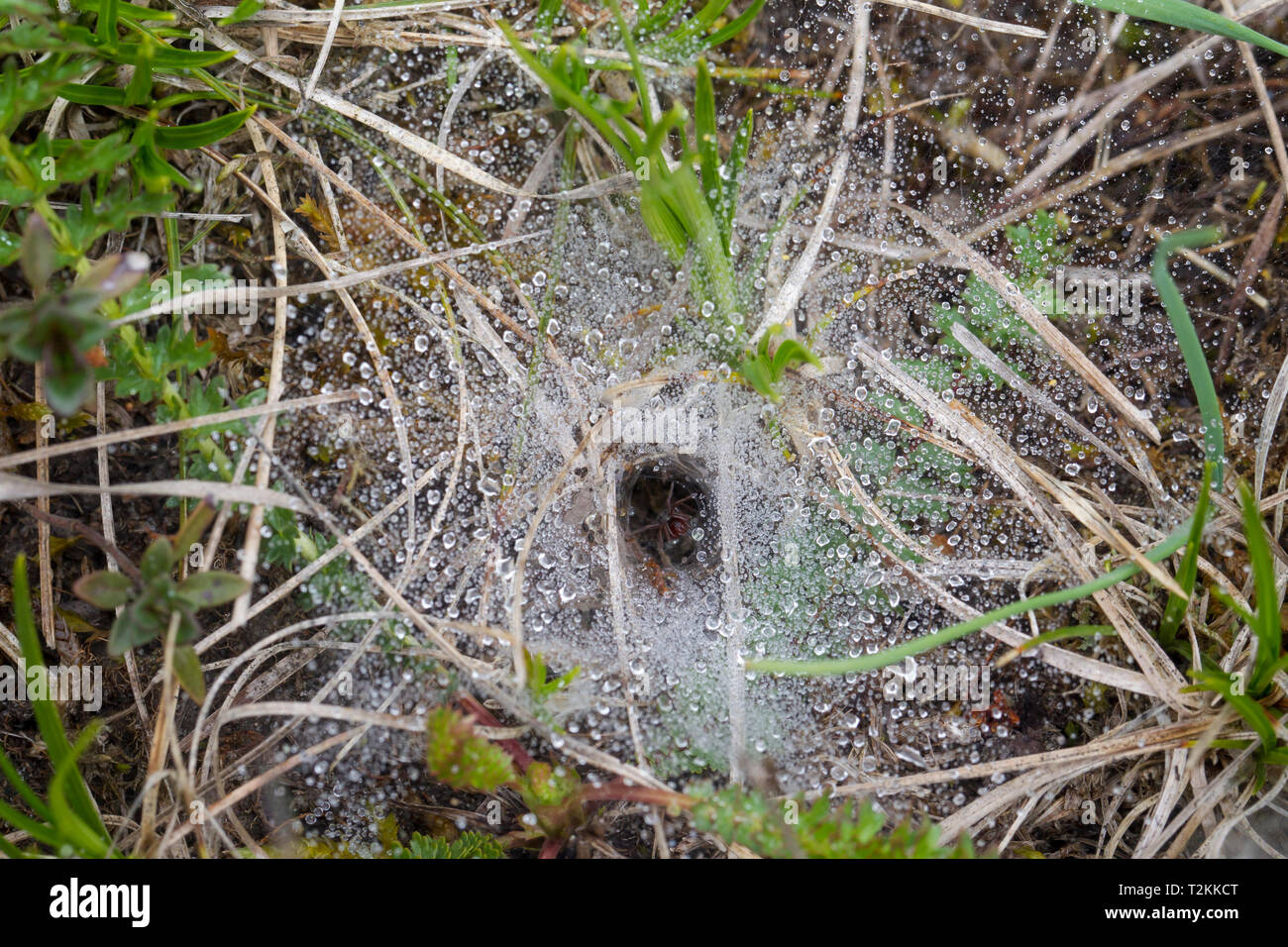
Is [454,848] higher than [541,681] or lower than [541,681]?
lower

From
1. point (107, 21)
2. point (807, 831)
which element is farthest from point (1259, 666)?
point (107, 21)

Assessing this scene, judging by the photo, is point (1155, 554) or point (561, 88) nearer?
point (561, 88)

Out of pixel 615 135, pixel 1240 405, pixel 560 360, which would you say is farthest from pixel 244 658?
pixel 1240 405

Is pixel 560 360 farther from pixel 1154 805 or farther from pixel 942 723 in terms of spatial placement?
pixel 1154 805

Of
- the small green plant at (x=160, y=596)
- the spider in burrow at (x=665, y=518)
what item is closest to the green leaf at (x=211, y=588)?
the small green plant at (x=160, y=596)

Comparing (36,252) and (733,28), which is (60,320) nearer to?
(36,252)

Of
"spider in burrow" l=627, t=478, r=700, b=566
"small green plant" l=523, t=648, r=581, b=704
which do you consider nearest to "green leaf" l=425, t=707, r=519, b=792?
"small green plant" l=523, t=648, r=581, b=704

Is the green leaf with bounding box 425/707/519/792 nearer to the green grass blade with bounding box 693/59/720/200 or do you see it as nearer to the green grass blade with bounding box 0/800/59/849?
the green grass blade with bounding box 0/800/59/849
